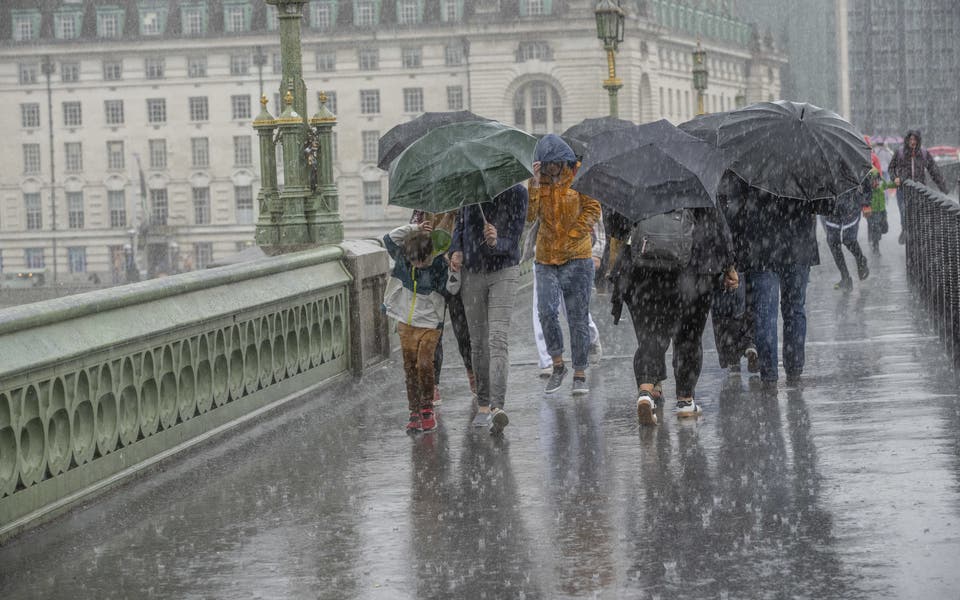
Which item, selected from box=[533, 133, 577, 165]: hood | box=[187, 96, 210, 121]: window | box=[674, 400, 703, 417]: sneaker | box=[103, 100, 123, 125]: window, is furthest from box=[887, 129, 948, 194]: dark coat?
box=[103, 100, 123, 125]: window

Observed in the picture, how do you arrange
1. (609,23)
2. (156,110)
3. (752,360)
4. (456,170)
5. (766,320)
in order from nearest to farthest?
(456,170), (766,320), (752,360), (609,23), (156,110)

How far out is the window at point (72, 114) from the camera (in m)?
117

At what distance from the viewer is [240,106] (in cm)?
11444

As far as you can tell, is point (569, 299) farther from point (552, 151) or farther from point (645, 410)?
point (645, 410)

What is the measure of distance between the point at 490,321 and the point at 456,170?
97cm

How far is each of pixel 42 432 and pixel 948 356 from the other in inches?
298

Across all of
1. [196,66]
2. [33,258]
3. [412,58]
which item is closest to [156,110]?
[196,66]

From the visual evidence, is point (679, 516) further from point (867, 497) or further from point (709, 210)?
point (709, 210)

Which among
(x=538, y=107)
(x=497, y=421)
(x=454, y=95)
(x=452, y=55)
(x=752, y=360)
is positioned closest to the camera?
(x=497, y=421)

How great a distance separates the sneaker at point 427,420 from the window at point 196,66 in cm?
10737

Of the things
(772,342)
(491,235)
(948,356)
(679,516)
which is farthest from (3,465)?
(948,356)

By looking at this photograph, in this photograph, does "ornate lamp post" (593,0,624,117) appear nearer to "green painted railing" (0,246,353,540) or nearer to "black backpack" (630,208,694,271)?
"green painted railing" (0,246,353,540)

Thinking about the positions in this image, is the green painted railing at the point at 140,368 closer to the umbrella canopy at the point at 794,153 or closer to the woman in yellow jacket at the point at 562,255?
the woman in yellow jacket at the point at 562,255

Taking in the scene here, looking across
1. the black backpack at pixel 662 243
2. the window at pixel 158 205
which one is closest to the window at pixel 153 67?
the window at pixel 158 205
